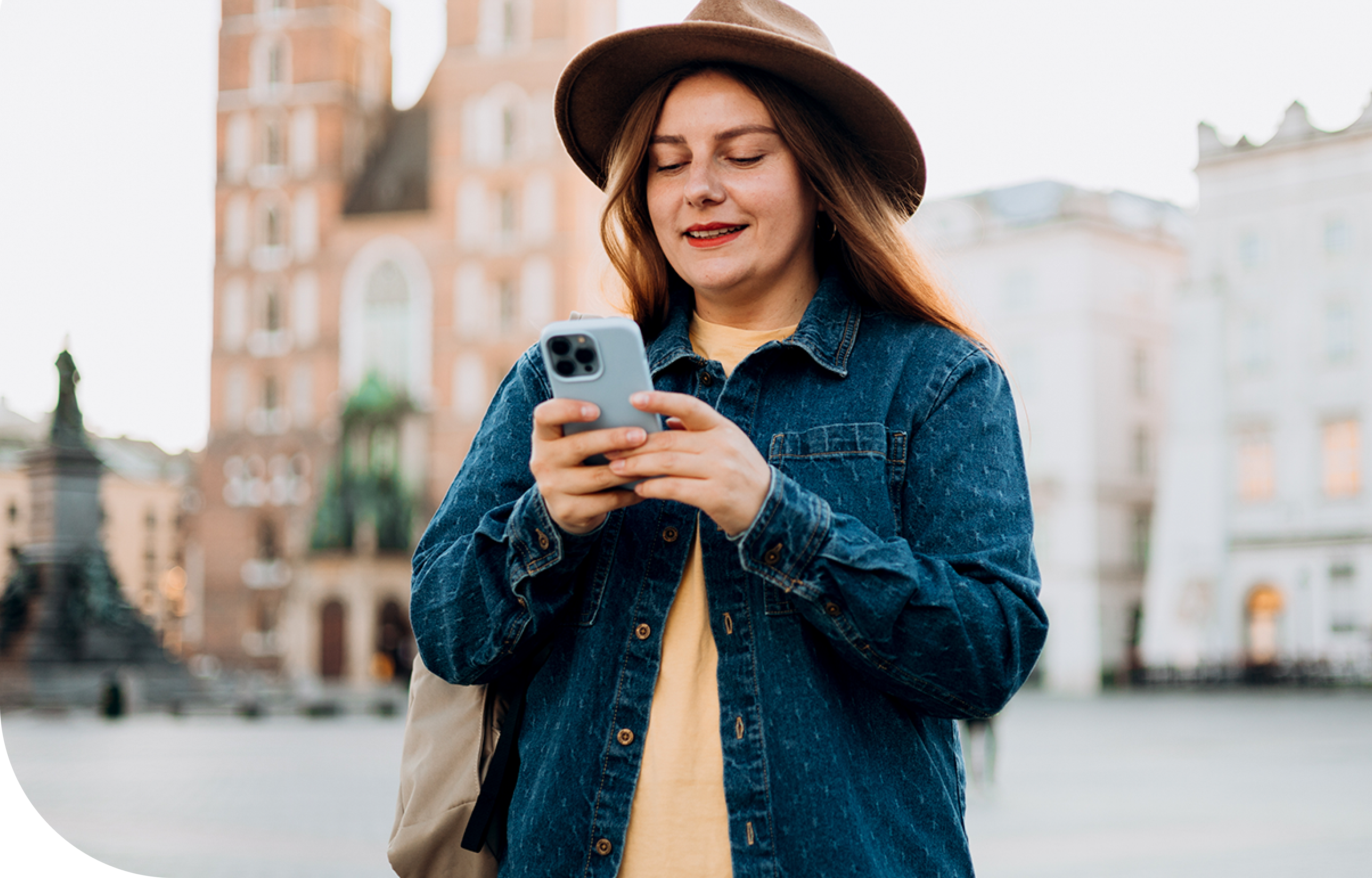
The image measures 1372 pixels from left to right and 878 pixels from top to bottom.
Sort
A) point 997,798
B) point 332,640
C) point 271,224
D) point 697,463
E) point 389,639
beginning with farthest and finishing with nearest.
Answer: point 271,224, point 332,640, point 389,639, point 997,798, point 697,463

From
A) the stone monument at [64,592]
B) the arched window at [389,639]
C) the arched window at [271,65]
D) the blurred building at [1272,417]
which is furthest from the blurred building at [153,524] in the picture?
the blurred building at [1272,417]

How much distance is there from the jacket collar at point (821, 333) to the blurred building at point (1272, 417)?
35398mm

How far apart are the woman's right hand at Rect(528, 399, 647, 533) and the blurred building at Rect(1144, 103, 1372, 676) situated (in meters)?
35.8

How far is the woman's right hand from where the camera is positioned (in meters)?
1.59

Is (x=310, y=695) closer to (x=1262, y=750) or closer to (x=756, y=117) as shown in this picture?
(x=1262, y=750)

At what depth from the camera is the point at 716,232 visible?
191cm

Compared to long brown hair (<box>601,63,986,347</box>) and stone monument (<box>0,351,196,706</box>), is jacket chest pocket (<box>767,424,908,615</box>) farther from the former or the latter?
stone monument (<box>0,351,196,706</box>)

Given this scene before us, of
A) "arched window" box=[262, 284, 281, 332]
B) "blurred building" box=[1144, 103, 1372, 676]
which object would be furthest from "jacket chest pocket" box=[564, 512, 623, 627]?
"arched window" box=[262, 284, 281, 332]

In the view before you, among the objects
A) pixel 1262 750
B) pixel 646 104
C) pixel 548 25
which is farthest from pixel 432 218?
pixel 646 104

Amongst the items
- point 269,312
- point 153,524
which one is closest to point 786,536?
point 269,312

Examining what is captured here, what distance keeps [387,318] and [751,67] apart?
47084mm

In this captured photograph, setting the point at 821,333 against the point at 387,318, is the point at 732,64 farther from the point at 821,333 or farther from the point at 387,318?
the point at 387,318

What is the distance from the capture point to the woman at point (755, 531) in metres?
1.64

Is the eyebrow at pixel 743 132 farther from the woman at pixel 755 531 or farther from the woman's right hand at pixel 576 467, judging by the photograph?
the woman's right hand at pixel 576 467
